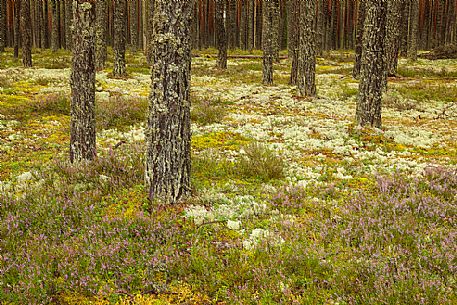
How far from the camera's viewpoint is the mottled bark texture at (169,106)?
615cm

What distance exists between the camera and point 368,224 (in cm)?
547

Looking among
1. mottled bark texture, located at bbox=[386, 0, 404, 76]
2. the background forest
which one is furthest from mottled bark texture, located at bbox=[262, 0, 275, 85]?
the background forest

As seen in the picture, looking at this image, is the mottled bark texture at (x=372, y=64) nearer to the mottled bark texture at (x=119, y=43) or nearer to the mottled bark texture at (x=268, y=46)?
the mottled bark texture at (x=268, y=46)

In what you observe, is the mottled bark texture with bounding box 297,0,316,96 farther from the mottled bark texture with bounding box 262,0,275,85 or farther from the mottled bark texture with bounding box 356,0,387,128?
the mottled bark texture with bounding box 356,0,387,128

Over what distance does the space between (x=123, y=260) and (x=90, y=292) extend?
0.55 m

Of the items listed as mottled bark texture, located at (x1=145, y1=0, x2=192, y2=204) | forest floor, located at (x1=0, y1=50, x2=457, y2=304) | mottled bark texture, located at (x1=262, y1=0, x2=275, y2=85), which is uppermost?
→ mottled bark texture, located at (x1=262, y1=0, x2=275, y2=85)

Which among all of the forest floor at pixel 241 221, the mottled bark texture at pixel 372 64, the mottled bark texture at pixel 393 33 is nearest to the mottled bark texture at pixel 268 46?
the mottled bark texture at pixel 393 33

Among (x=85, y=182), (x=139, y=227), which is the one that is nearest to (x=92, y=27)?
(x=85, y=182)

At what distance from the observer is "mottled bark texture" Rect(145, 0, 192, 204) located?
20.2 feet

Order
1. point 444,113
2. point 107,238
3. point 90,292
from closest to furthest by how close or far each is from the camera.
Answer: point 90,292 → point 107,238 → point 444,113

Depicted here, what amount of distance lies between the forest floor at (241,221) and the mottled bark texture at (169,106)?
477 millimetres

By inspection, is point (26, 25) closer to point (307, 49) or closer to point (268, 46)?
Answer: point (268, 46)

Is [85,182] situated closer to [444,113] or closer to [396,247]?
[396,247]

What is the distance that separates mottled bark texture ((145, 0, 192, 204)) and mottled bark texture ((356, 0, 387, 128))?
7308 mm
